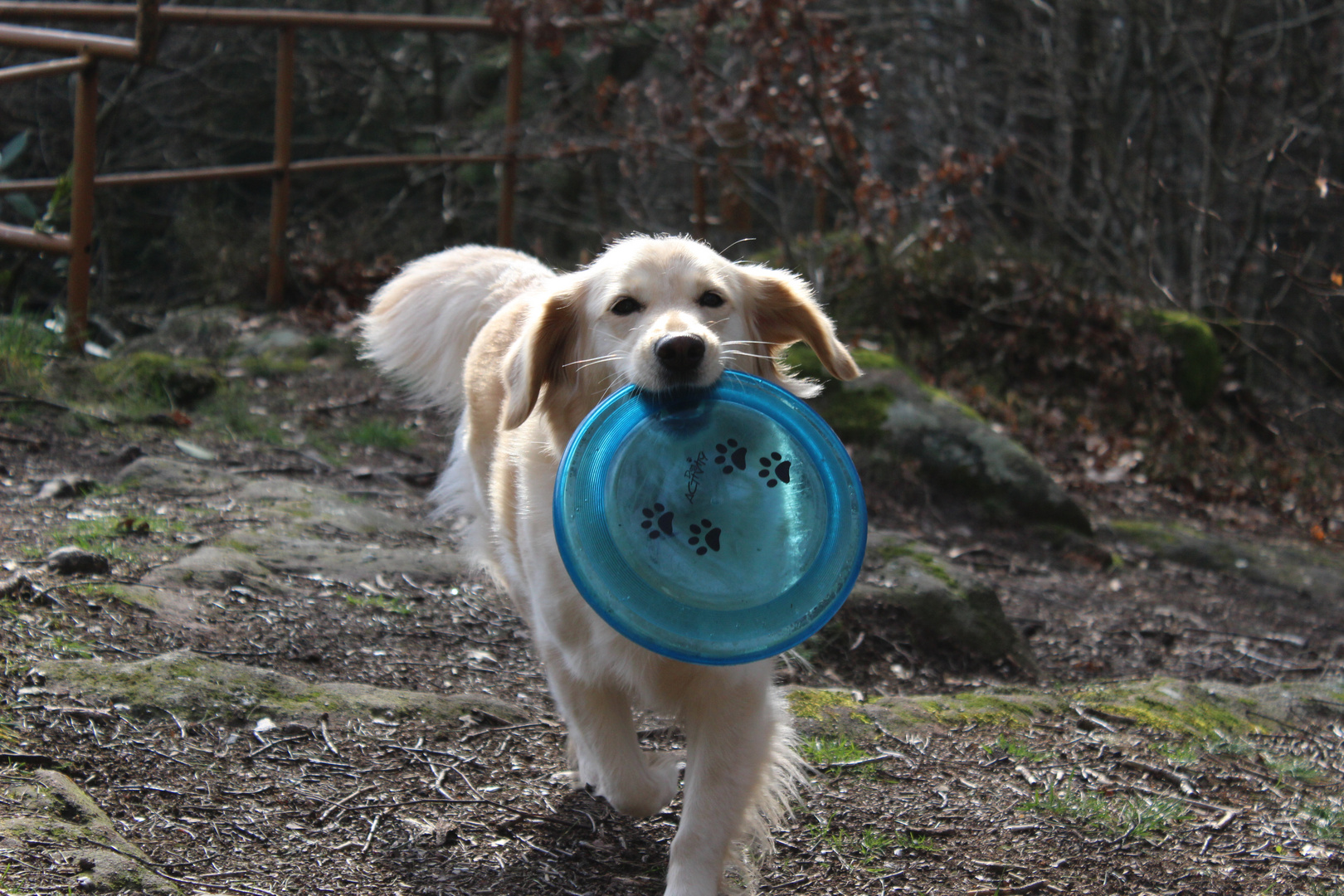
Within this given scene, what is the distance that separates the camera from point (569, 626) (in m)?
2.46

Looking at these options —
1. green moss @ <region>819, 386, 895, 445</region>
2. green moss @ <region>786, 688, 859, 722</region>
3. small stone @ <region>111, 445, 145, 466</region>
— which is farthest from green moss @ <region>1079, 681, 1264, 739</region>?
small stone @ <region>111, 445, 145, 466</region>

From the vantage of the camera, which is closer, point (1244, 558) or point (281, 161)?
point (1244, 558)

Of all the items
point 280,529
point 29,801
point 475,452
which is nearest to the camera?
point 29,801

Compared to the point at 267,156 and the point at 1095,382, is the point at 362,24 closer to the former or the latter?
the point at 267,156

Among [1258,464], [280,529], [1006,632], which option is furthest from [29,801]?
[1258,464]

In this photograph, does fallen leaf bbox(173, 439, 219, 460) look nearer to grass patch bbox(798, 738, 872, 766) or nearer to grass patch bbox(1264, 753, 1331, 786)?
grass patch bbox(798, 738, 872, 766)

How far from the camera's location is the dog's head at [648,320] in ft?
8.15

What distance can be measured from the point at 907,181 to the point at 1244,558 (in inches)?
214

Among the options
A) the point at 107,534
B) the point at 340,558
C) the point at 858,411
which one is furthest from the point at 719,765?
the point at 858,411

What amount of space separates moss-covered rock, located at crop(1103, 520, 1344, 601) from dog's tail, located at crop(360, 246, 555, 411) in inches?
140

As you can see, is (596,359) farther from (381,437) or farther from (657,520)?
(381,437)

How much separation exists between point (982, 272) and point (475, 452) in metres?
5.38

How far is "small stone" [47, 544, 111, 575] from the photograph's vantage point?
3064 millimetres

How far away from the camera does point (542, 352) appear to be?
2652 mm
